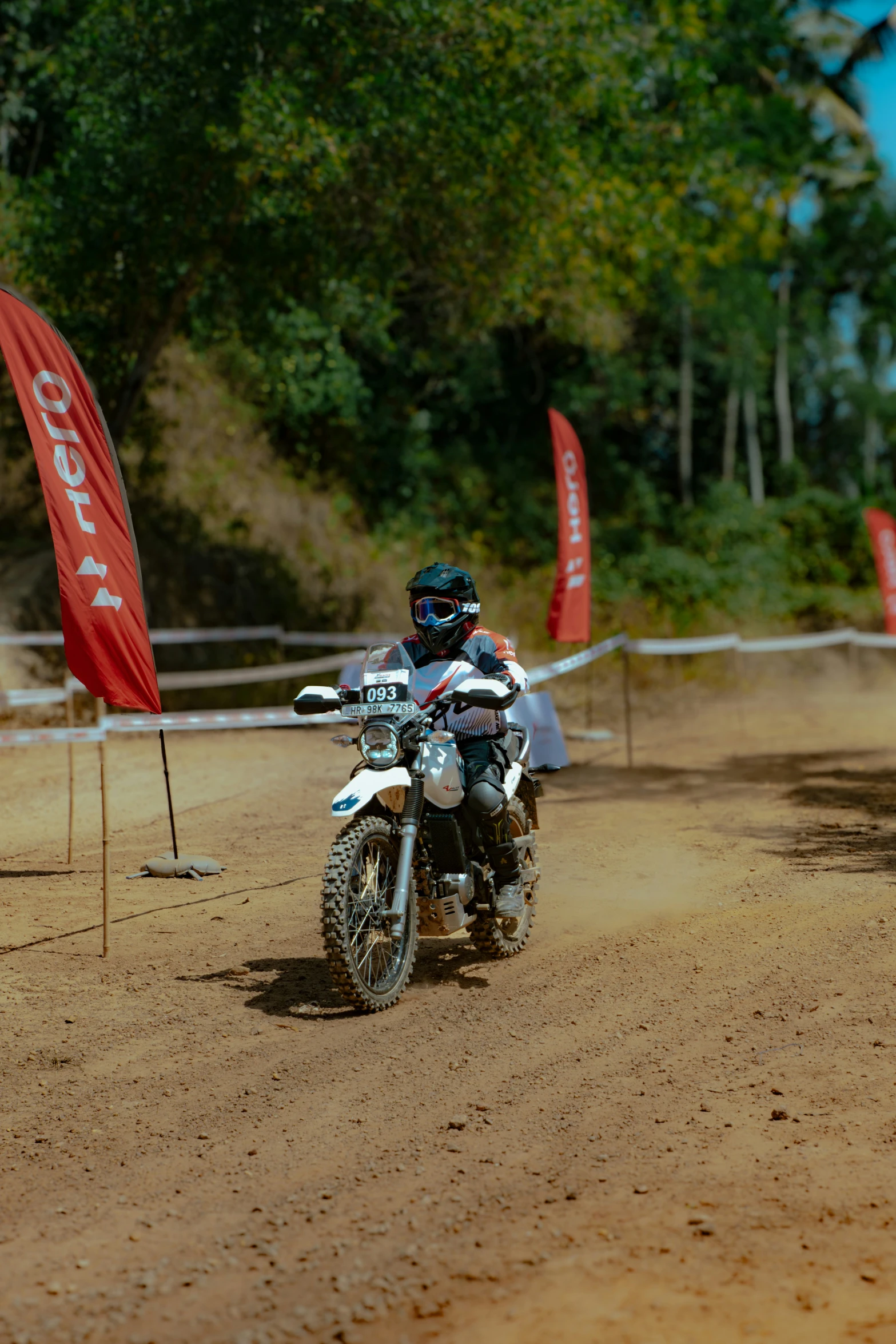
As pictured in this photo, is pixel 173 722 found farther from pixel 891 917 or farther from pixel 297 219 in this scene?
pixel 297 219

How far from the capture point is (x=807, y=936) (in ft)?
21.8

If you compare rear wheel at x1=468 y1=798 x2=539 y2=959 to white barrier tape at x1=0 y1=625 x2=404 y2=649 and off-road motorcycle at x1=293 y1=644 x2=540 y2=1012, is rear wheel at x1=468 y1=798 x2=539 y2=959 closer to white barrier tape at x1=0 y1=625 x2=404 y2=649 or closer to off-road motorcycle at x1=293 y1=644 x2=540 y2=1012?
off-road motorcycle at x1=293 y1=644 x2=540 y2=1012

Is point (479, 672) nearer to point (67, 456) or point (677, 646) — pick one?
point (67, 456)

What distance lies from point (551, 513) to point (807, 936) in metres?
21.7

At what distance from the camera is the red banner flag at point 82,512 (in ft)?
21.1

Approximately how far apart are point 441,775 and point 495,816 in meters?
0.39

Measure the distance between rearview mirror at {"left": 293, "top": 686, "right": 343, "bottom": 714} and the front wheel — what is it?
2.02 feet

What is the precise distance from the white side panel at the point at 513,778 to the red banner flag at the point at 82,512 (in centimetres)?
197

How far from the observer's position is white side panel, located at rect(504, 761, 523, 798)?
6297 millimetres

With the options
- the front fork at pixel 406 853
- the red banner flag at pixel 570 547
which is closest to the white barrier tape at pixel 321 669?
the red banner flag at pixel 570 547

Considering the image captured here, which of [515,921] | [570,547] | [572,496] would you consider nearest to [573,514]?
[572,496]

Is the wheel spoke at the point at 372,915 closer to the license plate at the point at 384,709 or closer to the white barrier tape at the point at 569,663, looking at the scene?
the license plate at the point at 384,709

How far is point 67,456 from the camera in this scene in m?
6.53

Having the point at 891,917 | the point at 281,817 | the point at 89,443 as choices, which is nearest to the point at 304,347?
the point at 281,817
